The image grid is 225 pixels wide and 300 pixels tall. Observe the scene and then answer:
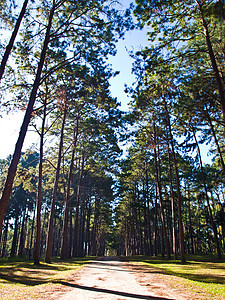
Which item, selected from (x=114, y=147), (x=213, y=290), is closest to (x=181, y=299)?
(x=213, y=290)

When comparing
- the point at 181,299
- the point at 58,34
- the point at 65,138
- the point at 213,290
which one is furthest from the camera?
the point at 65,138

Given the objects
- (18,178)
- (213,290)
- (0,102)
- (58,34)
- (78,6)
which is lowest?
(213,290)

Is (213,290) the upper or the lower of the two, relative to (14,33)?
lower

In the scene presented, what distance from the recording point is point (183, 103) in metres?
14.6

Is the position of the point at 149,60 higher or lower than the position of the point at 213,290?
higher

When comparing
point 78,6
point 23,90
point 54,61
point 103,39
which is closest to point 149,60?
point 103,39

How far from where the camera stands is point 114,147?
2712cm

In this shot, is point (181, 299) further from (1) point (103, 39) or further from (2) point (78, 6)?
(2) point (78, 6)

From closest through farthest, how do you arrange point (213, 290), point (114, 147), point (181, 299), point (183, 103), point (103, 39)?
point (181, 299) < point (213, 290) < point (103, 39) < point (183, 103) < point (114, 147)

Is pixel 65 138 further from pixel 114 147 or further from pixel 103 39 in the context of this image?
pixel 103 39

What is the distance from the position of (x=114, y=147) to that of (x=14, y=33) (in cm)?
1888

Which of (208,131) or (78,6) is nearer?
(78,6)

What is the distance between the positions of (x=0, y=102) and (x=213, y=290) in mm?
12155

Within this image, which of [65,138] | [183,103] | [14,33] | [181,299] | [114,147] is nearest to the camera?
[181,299]
